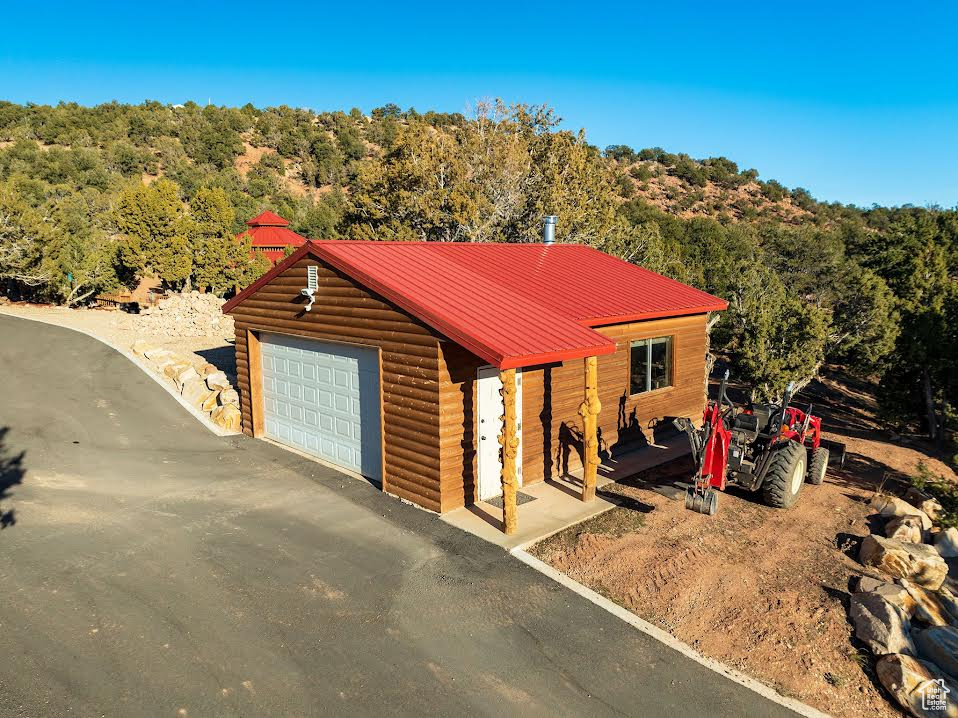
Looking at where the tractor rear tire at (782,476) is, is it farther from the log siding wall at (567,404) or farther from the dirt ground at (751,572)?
the log siding wall at (567,404)

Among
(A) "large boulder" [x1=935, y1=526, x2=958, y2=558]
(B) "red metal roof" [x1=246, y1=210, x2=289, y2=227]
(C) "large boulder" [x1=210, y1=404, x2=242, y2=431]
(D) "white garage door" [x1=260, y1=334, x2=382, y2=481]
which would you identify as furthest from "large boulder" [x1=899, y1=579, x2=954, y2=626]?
(B) "red metal roof" [x1=246, y1=210, x2=289, y2=227]

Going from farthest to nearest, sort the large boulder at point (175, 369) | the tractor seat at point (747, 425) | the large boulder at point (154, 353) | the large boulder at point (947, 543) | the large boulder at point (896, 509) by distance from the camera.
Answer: the large boulder at point (154, 353)
the large boulder at point (175, 369)
the tractor seat at point (747, 425)
the large boulder at point (896, 509)
the large boulder at point (947, 543)

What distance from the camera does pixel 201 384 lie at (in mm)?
16281

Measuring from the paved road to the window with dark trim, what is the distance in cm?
608

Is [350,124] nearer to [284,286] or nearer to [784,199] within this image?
[784,199]

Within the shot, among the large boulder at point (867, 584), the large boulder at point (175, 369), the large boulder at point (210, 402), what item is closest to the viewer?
the large boulder at point (867, 584)

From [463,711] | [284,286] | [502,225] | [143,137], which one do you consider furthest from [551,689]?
[143,137]

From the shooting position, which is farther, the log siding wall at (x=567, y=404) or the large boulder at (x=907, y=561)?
the log siding wall at (x=567, y=404)

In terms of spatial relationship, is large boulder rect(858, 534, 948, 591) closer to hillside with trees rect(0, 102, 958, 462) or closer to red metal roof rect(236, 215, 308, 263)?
hillside with trees rect(0, 102, 958, 462)

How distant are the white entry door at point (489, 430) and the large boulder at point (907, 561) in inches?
209

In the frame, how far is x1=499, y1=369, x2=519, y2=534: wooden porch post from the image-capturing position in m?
8.75

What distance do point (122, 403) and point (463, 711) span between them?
13445 millimetres

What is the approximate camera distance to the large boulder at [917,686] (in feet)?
17.9

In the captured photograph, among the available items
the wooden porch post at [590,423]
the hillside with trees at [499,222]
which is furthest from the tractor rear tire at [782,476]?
the hillside with trees at [499,222]
